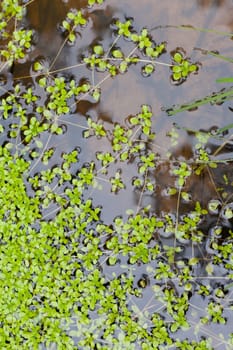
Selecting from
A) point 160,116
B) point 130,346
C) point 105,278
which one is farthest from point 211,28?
point 130,346

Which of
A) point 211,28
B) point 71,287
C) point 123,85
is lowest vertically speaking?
point 71,287

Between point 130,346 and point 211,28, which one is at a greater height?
point 211,28

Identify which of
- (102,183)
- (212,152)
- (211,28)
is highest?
(211,28)

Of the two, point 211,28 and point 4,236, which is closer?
point 211,28

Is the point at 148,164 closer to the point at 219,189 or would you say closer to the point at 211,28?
the point at 219,189

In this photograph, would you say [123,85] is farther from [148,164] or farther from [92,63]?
[148,164]

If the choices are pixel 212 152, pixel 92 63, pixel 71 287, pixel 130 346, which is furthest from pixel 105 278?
pixel 92 63
